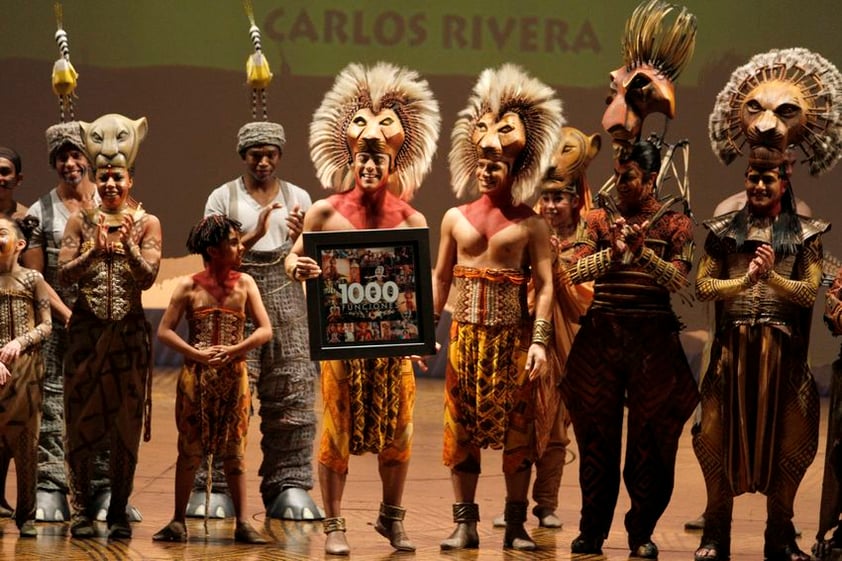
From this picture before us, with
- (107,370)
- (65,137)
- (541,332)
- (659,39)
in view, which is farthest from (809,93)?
(65,137)

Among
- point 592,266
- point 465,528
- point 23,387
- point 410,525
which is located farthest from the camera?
point 410,525

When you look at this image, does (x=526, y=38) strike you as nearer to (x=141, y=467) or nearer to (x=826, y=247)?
(x=826, y=247)

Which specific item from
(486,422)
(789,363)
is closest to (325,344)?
(486,422)

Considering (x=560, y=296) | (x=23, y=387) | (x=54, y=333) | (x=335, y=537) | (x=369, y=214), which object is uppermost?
(x=369, y=214)

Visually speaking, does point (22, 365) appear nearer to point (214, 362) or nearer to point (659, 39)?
point (214, 362)

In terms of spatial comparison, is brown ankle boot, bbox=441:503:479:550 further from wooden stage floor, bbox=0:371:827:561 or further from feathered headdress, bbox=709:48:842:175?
feathered headdress, bbox=709:48:842:175

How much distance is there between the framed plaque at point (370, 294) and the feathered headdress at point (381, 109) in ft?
1.15

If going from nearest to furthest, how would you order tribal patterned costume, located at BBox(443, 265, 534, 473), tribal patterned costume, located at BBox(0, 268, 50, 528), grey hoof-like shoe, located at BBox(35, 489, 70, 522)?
tribal patterned costume, located at BBox(443, 265, 534, 473) < tribal patterned costume, located at BBox(0, 268, 50, 528) < grey hoof-like shoe, located at BBox(35, 489, 70, 522)

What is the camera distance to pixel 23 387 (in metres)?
6.11

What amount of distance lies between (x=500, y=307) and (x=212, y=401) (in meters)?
1.24

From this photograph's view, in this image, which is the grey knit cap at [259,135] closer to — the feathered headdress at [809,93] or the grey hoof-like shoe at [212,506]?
the grey hoof-like shoe at [212,506]

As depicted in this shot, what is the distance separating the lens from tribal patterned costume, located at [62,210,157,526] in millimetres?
6164

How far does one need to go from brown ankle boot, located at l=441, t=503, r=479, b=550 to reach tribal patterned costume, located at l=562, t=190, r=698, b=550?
0.47 metres

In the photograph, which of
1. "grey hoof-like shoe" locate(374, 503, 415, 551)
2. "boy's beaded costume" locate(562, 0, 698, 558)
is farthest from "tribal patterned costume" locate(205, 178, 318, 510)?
"boy's beaded costume" locate(562, 0, 698, 558)
